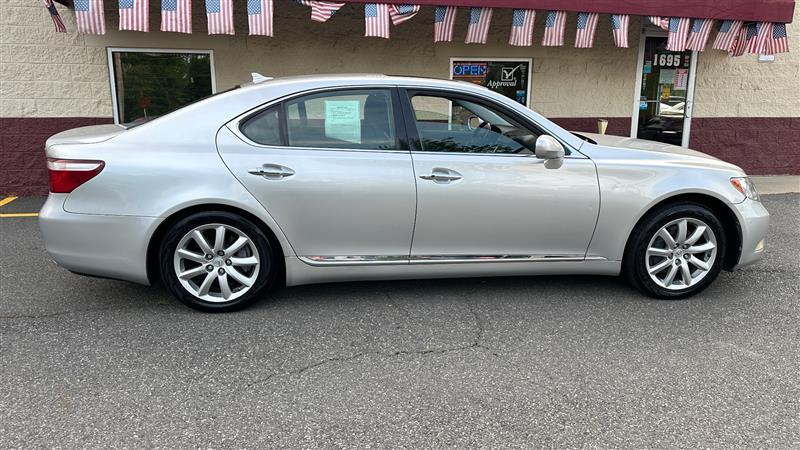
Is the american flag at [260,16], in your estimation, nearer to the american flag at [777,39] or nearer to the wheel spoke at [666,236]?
the wheel spoke at [666,236]

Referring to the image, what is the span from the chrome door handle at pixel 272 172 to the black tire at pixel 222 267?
319mm

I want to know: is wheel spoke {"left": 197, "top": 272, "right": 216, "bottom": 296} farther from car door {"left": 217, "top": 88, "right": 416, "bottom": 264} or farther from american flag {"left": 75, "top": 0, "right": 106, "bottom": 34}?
american flag {"left": 75, "top": 0, "right": 106, "bottom": 34}

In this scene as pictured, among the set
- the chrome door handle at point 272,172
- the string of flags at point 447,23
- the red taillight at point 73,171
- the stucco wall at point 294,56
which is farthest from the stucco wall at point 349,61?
the chrome door handle at point 272,172

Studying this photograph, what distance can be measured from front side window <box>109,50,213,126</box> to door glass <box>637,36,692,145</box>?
656cm

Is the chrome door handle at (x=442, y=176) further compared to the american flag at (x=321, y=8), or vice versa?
the american flag at (x=321, y=8)

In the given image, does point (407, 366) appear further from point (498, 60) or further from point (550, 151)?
point (498, 60)

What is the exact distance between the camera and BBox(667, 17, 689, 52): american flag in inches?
301

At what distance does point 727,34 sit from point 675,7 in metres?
0.98

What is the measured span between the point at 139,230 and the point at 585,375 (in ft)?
9.26

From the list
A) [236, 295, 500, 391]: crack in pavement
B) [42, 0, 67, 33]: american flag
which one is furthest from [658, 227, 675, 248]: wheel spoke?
[42, 0, 67, 33]: american flag

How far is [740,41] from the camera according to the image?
26.4 feet

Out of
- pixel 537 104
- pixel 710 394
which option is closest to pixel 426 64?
pixel 537 104

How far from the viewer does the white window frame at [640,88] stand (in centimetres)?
883

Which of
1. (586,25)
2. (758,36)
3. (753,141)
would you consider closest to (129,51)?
(586,25)
